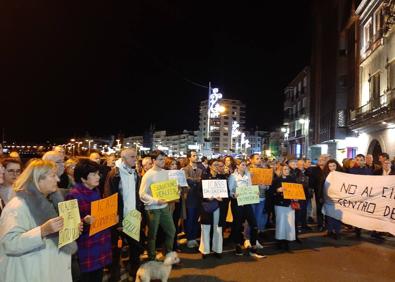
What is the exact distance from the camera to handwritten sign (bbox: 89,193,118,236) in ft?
16.3

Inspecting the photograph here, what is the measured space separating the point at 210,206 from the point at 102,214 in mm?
3859

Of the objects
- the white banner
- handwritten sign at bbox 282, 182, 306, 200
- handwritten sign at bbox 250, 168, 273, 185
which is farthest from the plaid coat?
the white banner

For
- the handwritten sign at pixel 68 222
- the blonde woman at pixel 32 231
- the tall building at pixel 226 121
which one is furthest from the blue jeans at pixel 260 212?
the tall building at pixel 226 121

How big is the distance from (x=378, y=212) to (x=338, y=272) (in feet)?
9.09

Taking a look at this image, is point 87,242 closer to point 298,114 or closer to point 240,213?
point 240,213

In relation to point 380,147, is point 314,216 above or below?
below

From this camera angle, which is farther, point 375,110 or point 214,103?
point 214,103

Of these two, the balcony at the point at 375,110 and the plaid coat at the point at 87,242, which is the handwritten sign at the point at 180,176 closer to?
the plaid coat at the point at 87,242

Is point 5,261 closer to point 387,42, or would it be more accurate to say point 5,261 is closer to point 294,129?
point 387,42

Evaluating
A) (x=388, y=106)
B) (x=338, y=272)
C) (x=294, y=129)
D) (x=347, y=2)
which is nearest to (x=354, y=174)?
(x=338, y=272)

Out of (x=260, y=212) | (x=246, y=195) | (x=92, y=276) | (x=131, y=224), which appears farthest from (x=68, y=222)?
(x=260, y=212)

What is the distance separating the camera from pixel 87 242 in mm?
4941

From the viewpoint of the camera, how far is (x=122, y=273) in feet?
24.3

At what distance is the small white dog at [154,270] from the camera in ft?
19.6
